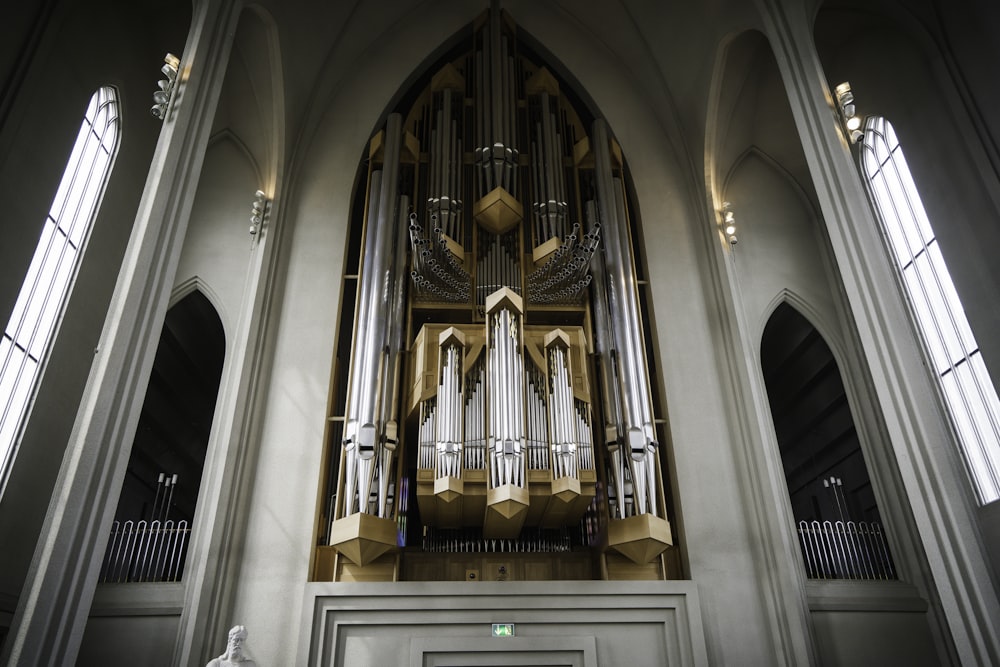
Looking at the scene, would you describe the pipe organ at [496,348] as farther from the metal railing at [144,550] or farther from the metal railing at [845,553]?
the metal railing at [845,553]

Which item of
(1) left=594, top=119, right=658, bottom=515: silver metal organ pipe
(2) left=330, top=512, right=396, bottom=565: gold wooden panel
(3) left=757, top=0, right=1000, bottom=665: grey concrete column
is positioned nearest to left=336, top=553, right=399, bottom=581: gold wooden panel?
(2) left=330, top=512, right=396, bottom=565: gold wooden panel

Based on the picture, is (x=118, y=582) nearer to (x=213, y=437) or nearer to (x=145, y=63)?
(x=213, y=437)

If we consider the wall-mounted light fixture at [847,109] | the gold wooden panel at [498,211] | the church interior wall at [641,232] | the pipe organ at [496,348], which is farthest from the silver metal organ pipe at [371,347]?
the wall-mounted light fixture at [847,109]

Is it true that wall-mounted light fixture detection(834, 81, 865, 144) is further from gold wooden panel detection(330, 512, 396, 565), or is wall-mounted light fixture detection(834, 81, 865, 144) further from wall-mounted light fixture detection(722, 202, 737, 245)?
gold wooden panel detection(330, 512, 396, 565)

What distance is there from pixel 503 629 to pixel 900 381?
424cm

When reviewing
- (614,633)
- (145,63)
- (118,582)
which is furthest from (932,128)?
(118,582)

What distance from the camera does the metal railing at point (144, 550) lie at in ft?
25.6

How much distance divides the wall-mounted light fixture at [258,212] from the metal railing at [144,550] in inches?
137

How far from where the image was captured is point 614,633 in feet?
24.0

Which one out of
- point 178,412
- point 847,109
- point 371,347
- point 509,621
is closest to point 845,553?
point 509,621

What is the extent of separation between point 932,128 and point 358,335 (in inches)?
258

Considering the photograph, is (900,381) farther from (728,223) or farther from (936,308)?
(728,223)

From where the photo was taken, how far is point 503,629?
7.29 m

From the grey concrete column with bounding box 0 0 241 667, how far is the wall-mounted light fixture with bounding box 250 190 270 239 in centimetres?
244
